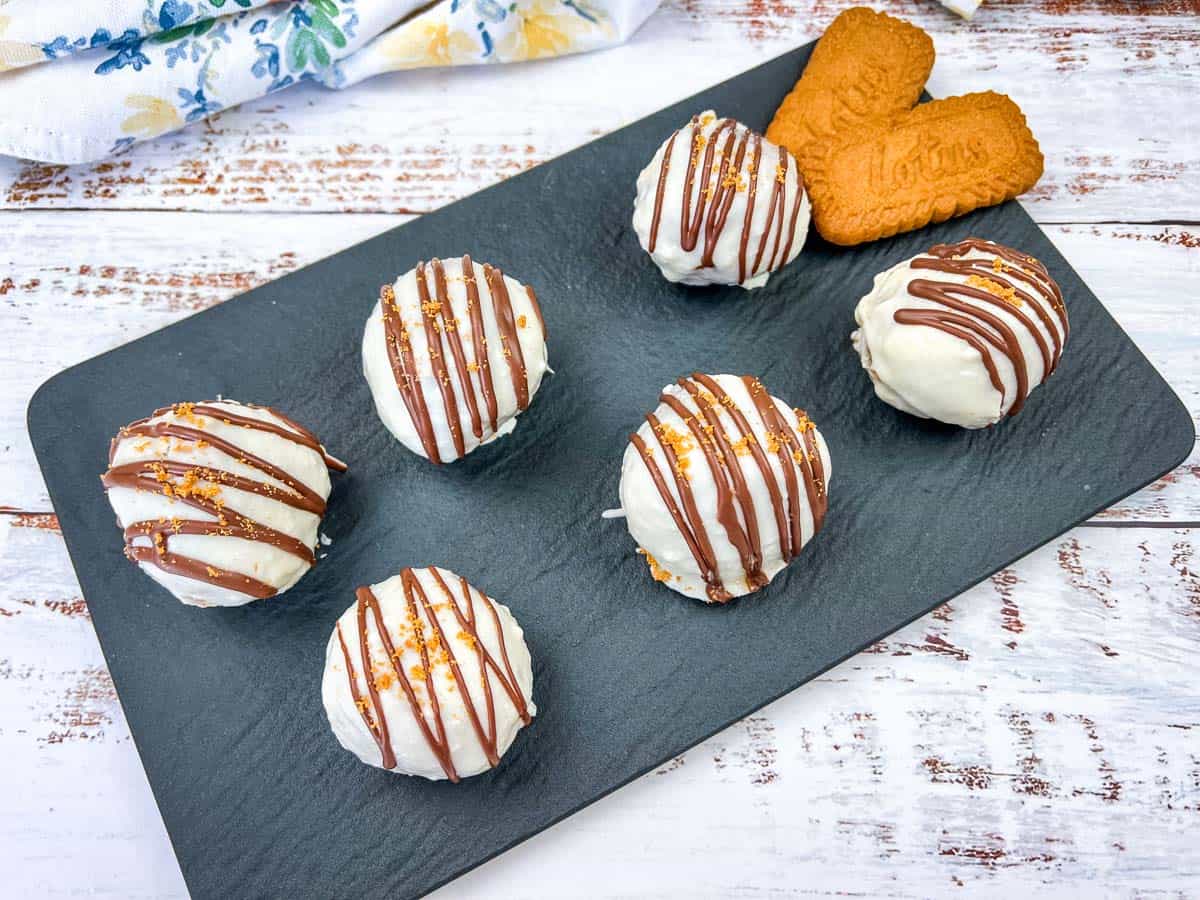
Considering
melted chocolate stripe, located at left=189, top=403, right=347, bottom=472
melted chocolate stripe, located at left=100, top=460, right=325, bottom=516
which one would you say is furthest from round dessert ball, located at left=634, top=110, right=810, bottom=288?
melted chocolate stripe, located at left=100, top=460, right=325, bottom=516

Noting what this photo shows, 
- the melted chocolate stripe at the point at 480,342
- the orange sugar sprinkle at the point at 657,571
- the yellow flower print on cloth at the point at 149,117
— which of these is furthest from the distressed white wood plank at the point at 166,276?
the orange sugar sprinkle at the point at 657,571

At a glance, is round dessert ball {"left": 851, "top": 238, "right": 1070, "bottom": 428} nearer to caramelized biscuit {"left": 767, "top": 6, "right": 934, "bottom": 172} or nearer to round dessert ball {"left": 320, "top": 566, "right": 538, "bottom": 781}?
caramelized biscuit {"left": 767, "top": 6, "right": 934, "bottom": 172}

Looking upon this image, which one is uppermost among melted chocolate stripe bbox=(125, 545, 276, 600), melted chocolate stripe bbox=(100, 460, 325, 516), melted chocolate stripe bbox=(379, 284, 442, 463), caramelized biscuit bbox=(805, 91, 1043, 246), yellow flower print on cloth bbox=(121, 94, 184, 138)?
yellow flower print on cloth bbox=(121, 94, 184, 138)

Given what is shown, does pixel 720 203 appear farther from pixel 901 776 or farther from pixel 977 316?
pixel 901 776

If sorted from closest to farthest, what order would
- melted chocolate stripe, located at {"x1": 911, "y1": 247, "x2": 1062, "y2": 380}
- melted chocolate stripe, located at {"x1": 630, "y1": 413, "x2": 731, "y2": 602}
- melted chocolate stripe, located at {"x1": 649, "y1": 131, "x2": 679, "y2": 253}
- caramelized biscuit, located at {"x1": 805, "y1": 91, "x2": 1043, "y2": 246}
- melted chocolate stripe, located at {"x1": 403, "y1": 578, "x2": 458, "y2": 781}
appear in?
melted chocolate stripe, located at {"x1": 403, "y1": 578, "x2": 458, "y2": 781} → melted chocolate stripe, located at {"x1": 630, "y1": 413, "x2": 731, "y2": 602} → melted chocolate stripe, located at {"x1": 911, "y1": 247, "x2": 1062, "y2": 380} → melted chocolate stripe, located at {"x1": 649, "y1": 131, "x2": 679, "y2": 253} → caramelized biscuit, located at {"x1": 805, "y1": 91, "x2": 1043, "y2": 246}

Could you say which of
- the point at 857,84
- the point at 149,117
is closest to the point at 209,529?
the point at 149,117
